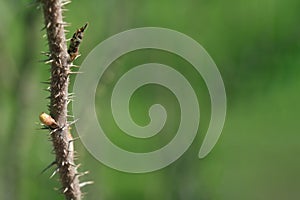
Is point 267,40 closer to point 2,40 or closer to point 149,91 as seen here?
point 149,91

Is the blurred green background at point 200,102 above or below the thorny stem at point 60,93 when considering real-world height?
above

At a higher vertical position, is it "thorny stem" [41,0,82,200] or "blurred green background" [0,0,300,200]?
"blurred green background" [0,0,300,200]

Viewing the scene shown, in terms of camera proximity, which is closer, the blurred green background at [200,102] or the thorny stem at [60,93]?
the thorny stem at [60,93]

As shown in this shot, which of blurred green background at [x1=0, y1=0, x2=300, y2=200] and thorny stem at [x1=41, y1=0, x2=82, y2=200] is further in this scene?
blurred green background at [x1=0, y1=0, x2=300, y2=200]

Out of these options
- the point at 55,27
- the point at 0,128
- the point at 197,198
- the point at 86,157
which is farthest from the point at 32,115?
the point at 55,27
